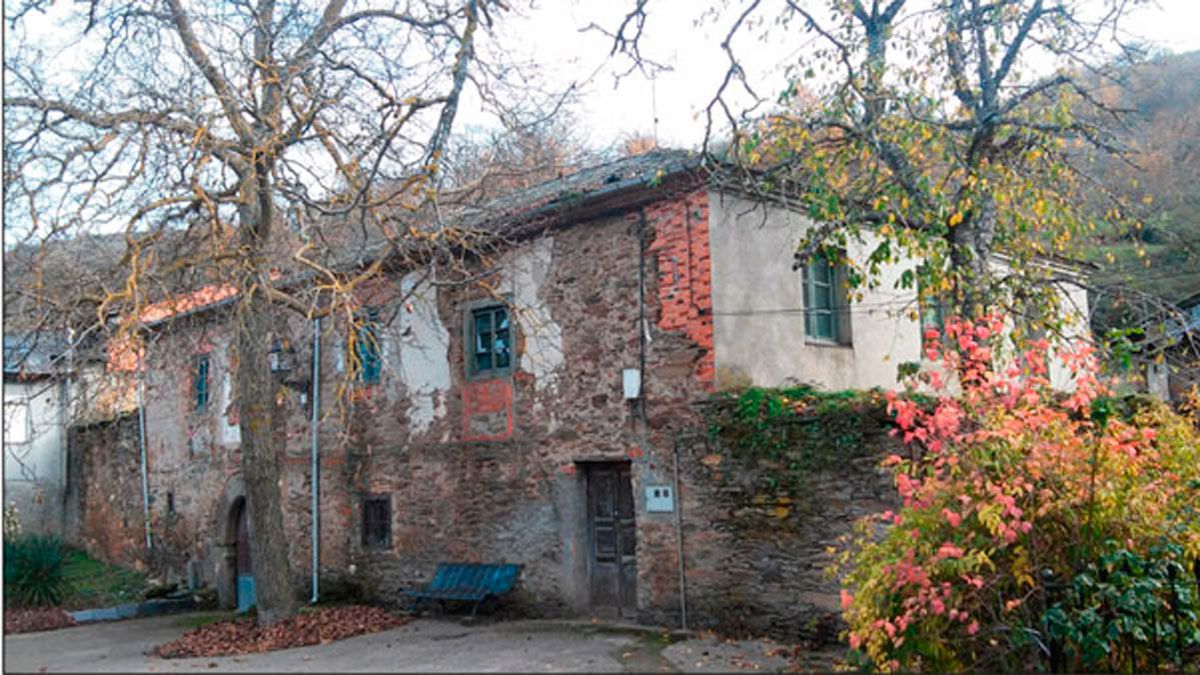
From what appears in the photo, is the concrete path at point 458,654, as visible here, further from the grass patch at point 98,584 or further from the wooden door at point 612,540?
the grass patch at point 98,584

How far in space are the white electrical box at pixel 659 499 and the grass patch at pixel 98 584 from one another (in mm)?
10892

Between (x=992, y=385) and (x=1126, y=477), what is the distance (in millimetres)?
1111

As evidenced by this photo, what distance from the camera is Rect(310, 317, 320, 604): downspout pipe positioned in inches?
592

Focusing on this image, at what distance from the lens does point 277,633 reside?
37.4 feet

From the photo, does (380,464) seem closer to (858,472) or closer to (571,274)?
(571,274)

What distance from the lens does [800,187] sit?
1195 cm

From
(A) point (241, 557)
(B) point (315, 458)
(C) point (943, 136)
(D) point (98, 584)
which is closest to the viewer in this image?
(C) point (943, 136)

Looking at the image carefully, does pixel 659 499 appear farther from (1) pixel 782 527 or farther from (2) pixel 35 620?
(2) pixel 35 620

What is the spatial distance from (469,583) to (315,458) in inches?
159

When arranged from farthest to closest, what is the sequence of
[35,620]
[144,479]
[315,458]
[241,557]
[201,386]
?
[144,479]
[201,386]
[241,557]
[315,458]
[35,620]

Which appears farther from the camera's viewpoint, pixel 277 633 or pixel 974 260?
pixel 277 633

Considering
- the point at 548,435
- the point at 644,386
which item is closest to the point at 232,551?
the point at 548,435

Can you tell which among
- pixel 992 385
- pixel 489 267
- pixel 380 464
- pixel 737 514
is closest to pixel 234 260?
pixel 489 267

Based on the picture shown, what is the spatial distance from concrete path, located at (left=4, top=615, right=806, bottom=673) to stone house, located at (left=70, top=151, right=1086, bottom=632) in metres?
0.66
